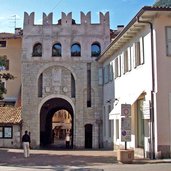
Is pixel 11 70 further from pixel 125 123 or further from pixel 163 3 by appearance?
pixel 125 123

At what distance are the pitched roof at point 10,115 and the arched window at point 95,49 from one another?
31.0 ft

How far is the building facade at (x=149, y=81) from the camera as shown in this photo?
22875 mm

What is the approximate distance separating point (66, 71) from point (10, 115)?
7097 millimetres

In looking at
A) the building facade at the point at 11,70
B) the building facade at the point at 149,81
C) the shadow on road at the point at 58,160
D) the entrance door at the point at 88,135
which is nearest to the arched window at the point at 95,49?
the entrance door at the point at 88,135

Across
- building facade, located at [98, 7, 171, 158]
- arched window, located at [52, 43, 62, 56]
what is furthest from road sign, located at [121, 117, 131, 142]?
arched window, located at [52, 43, 62, 56]

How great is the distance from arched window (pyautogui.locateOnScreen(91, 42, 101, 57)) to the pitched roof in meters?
9.44

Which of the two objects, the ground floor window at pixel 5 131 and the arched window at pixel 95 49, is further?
the arched window at pixel 95 49

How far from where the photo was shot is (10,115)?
4359 centimetres

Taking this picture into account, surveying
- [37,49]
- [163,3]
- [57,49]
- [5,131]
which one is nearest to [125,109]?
[163,3]

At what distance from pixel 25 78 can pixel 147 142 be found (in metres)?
21.4

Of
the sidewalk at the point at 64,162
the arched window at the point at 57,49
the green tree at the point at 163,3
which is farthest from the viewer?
the arched window at the point at 57,49

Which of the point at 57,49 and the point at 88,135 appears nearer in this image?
the point at 88,135

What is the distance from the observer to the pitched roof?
42719 millimetres

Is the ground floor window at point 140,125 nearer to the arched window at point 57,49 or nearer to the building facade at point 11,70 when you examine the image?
the arched window at point 57,49
